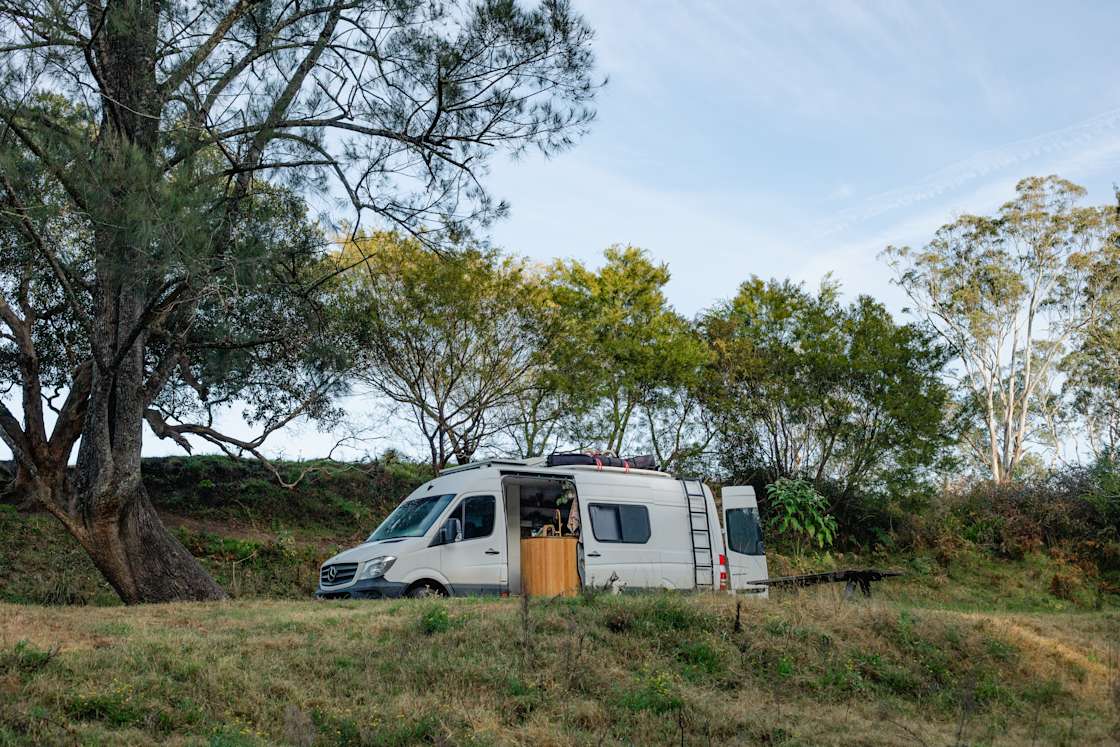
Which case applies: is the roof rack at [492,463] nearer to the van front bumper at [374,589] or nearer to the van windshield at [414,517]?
the van windshield at [414,517]

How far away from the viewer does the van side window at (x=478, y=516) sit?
13.6m

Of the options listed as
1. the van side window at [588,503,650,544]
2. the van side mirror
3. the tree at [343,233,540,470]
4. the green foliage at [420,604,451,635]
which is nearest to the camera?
the green foliage at [420,604,451,635]

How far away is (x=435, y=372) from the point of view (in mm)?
22719

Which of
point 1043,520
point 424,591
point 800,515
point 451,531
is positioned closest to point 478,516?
point 451,531

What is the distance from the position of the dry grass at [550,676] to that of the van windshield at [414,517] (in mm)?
2190

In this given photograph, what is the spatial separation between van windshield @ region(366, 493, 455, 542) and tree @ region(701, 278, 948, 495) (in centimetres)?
1379

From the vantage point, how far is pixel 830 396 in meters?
25.6

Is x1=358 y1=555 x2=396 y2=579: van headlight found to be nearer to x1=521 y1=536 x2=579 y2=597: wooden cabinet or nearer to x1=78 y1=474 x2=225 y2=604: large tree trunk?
x1=521 y1=536 x2=579 y2=597: wooden cabinet

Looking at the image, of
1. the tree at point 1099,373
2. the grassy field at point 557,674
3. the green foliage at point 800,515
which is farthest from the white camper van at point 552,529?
the tree at point 1099,373

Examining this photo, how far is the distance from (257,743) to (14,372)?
46.9 feet

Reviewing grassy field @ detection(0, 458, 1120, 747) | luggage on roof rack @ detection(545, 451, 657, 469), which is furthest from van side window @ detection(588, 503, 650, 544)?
grassy field @ detection(0, 458, 1120, 747)

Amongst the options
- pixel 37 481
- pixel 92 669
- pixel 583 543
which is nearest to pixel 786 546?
pixel 583 543

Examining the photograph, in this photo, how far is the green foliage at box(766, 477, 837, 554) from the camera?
77.8 feet

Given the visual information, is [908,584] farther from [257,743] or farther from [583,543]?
[257,743]
